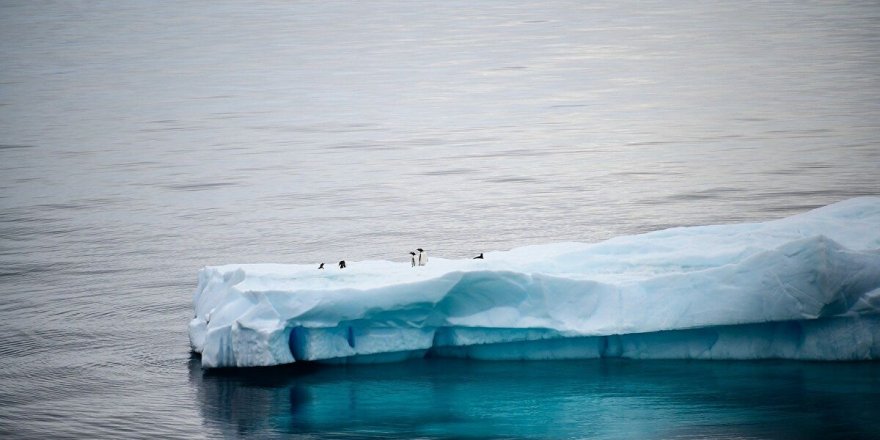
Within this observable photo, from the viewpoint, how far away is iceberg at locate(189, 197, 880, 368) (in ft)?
49.8

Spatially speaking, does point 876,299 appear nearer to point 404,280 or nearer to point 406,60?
point 404,280

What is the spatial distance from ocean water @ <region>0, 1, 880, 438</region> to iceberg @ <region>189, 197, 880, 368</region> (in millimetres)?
288

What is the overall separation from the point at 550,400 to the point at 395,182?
19.0 metres

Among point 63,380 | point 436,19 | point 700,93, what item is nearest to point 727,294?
point 63,380

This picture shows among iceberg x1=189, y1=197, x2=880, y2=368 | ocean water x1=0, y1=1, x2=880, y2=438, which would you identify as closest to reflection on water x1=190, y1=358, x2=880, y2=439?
ocean water x1=0, y1=1, x2=880, y2=438

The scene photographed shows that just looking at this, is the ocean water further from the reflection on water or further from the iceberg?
the iceberg

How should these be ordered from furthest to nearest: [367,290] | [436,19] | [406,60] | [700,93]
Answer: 1. [436,19]
2. [406,60]
3. [700,93]
4. [367,290]

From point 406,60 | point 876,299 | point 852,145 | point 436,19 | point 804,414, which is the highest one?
point 436,19

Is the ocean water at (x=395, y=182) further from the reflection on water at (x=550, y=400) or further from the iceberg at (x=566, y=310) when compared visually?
the iceberg at (x=566, y=310)

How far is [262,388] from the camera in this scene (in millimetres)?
15562

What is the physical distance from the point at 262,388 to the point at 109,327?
472 centimetres

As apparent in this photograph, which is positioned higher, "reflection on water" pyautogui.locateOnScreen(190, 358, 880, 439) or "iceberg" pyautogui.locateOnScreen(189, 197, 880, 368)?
"iceberg" pyautogui.locateOnScreen(189, 197, 880, 368)

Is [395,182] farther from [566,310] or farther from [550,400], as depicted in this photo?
[550,400]

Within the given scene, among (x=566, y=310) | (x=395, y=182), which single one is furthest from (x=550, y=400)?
(x=395, y=182)
